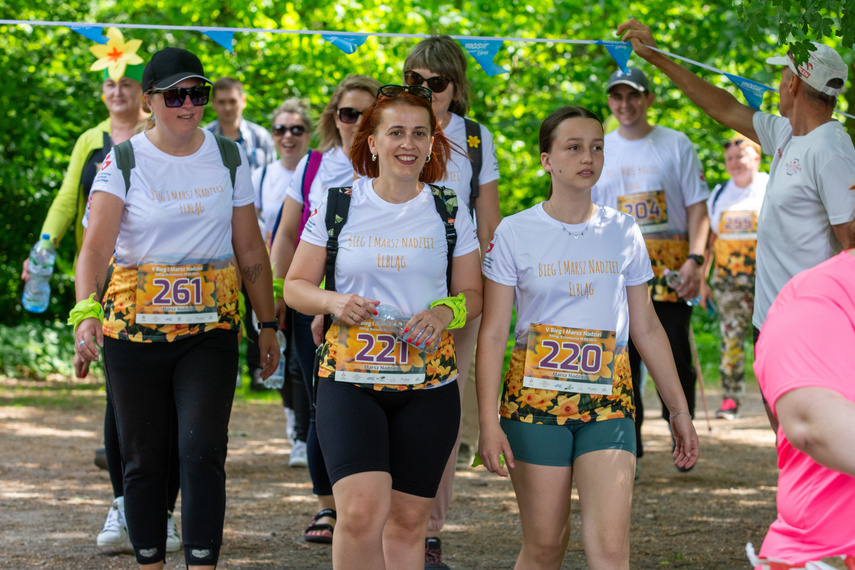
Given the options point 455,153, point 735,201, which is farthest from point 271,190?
point 735,201

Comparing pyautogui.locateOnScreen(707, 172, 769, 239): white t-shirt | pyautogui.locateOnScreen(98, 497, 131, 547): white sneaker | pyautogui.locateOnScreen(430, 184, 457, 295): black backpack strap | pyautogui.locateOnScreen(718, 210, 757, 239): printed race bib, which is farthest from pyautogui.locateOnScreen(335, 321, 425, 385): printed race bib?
pyautogui.locateOnScreen(718, 210, 757, 239): printed race bib

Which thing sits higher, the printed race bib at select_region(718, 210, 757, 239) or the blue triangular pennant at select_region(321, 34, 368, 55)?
the blue triangular pennant at select_region(321, 34, 368, 55)

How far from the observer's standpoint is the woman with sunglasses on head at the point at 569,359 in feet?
11.7

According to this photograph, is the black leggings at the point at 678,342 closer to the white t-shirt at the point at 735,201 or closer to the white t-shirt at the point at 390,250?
the white t-shirt at the point at 390,250

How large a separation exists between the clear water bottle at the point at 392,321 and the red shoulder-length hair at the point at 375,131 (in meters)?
0.69

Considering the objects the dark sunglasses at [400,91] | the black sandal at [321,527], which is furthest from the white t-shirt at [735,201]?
the dark sunglasses at [400,91]

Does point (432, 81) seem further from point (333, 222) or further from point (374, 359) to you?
point (374, 359)

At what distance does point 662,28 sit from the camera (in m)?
12.8

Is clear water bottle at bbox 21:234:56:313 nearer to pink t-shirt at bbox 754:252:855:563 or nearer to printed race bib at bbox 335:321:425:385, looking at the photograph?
printed race bib at bbox 335:321:425:385

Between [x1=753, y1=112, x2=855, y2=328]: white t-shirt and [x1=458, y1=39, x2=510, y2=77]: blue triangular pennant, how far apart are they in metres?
1.63

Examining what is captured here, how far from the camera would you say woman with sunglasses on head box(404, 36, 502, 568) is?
4.75 m

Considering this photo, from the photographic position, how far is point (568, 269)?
3.74m

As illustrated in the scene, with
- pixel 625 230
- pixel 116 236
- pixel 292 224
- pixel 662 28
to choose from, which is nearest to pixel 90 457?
pixel 292 224

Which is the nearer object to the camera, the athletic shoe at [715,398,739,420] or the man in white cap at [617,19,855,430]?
the man in white cap at [617,19,855,430]
